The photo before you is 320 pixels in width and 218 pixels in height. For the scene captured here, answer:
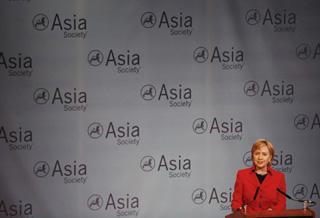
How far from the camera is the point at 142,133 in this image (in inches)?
242

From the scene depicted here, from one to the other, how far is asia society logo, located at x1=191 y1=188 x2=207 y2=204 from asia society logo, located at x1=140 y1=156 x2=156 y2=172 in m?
0.50

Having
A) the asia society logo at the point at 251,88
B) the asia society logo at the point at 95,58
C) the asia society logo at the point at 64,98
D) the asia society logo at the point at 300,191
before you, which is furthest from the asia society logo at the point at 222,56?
the asia society logo at the point at 300,191

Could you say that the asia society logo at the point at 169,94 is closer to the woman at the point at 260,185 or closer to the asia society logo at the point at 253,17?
the asia society logo at the point at 253,17

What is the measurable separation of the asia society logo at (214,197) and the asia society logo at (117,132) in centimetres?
81

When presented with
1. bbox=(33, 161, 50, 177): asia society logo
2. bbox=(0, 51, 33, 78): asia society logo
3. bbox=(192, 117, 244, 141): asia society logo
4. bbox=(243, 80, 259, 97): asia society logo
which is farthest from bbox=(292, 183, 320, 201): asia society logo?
bbox=(0, 51, 33, 78): asia society logo

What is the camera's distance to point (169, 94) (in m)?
6.17

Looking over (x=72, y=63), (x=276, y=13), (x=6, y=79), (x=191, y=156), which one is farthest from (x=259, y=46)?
(x=6, y=79)

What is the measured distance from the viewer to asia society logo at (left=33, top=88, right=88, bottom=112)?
5.96 m

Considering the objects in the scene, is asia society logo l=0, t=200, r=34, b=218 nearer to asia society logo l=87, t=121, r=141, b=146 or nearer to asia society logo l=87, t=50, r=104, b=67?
asia society logo l=87, t=121, r=141, b=146

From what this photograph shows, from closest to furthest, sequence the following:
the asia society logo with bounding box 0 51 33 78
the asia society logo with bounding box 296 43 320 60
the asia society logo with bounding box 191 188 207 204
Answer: the asia society logo with bounding box 0 51 33 78
the asia society logo with bounding box 191 188 207 204
the asia society logo with bounding box 296 43 320 60

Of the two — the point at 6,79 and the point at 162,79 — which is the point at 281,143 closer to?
the point at 162,79

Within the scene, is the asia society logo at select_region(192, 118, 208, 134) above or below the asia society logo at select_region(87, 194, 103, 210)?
above

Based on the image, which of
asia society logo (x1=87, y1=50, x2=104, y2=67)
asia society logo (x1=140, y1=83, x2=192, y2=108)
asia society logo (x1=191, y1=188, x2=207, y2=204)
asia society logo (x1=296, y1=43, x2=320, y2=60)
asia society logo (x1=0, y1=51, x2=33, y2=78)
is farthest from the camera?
asia society logo (x1=296, y1=43, x2=320, y2=60)

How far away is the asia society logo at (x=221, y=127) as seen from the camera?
621 centimetres
